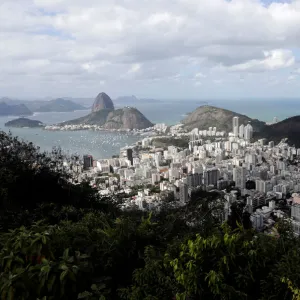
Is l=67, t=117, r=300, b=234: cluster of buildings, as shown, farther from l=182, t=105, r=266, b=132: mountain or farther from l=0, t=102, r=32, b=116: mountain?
l=0, t=102, r=32, b=116: mountain

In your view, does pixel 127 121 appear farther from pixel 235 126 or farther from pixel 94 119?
pixel 235 126

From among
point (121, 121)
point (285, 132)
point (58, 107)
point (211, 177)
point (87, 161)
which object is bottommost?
point (211, 177)

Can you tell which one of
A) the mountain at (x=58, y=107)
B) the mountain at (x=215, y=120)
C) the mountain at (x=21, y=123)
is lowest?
the mountain at (x=21, y=123)

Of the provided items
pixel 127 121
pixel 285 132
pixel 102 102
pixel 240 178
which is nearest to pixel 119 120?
pixel 127 121

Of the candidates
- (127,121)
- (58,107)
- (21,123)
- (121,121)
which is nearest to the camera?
(21,123)

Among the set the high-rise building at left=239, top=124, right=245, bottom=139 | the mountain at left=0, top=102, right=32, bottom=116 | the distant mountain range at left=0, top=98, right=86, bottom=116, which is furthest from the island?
the high-rise building at left=239, top=124, right=245, bottom=139

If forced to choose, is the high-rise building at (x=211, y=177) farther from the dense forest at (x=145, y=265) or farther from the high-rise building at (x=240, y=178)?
the dense forest at (x=145, y=265)

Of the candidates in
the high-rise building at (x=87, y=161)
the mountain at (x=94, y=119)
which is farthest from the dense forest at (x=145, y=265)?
the mountain at (x=94, y=119)
